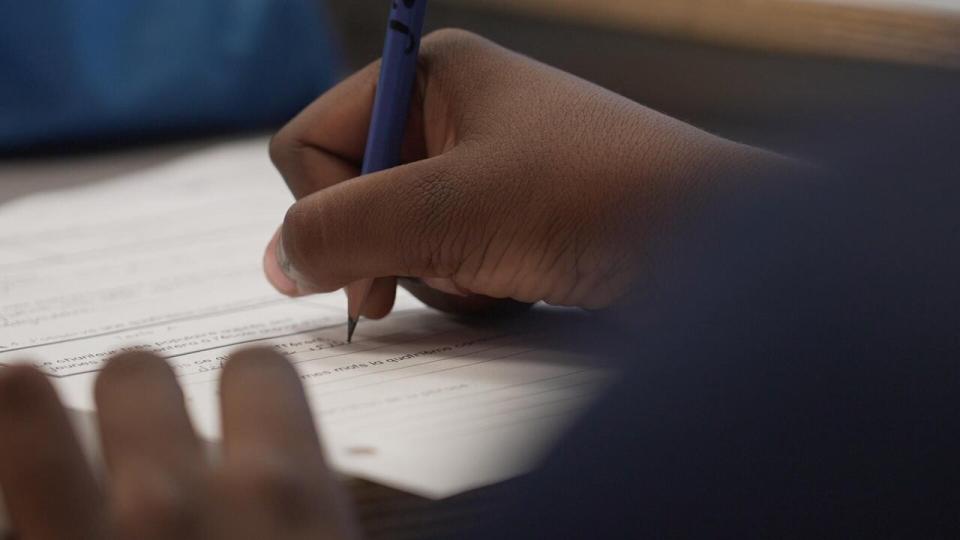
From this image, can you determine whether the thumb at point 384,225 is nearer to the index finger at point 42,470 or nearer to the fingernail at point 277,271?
the fingernail at point 277,271

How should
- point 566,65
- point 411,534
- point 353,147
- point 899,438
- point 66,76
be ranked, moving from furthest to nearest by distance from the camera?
1. point 566,65
2. point 66,76
3. point 353,147
4. point 411,534
5. point 899,438

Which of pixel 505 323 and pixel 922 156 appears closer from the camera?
pixel 922 156

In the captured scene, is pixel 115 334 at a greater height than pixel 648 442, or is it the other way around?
pixel 648 442

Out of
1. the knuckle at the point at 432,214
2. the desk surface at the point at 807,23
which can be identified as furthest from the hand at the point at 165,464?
the desk surface at the point at 807,23

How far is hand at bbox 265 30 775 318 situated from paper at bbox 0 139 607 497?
37 millimetres

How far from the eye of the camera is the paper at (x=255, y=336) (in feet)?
1.49

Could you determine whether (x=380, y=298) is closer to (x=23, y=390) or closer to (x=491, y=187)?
(x=491, y=187)

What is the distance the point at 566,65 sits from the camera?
1575mm

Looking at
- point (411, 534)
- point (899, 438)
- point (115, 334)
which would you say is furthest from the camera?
point (115, 334)

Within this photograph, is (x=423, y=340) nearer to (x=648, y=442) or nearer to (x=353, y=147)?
(x=353, y=147)

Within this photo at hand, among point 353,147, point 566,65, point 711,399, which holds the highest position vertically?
point 711,399

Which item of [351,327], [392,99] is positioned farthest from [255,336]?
[392,99]

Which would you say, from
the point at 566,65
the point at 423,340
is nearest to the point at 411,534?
the point at 423,340

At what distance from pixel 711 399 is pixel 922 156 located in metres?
0.08
